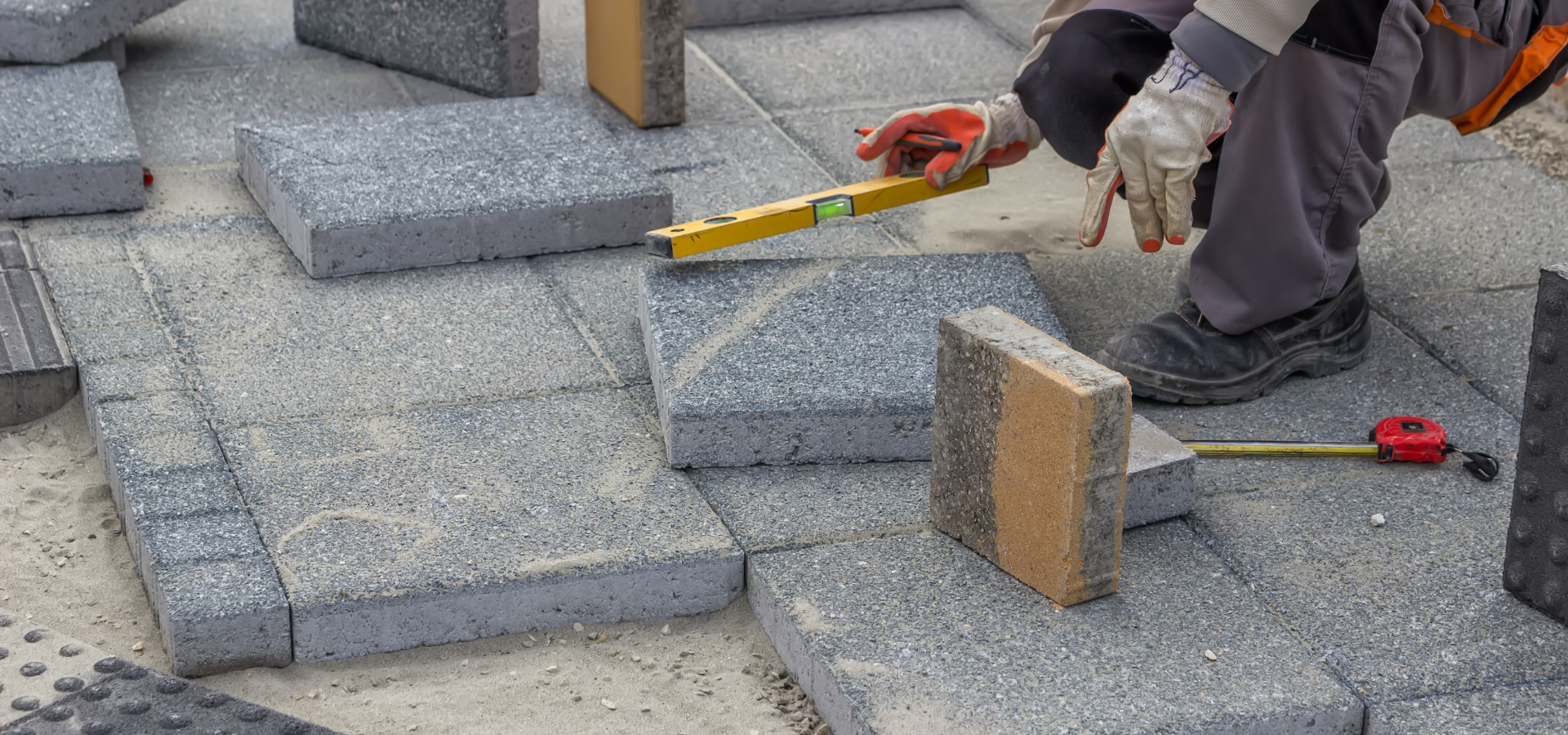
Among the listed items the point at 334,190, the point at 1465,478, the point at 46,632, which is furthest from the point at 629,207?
the point at 1465,478

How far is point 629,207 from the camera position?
3148mm

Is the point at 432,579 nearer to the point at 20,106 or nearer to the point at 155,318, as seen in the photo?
the point at 155,318

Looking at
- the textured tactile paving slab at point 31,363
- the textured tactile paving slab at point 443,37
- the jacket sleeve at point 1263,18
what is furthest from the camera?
the textured tactile paving slab at point 443,37

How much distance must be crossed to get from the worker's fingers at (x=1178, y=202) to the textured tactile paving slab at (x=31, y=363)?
1.88 meters

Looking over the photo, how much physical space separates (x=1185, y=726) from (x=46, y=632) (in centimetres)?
155

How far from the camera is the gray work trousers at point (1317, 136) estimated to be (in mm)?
2465

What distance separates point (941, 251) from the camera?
3.23m

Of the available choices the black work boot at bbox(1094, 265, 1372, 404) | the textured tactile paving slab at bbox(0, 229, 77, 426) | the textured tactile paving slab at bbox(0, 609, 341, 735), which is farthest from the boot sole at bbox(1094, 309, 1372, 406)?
the textured tactile paving slab at bbox(0, 229, 77, 426)

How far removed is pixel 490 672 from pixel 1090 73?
1.50 meters

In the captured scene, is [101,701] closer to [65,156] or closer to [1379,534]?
[65,156]

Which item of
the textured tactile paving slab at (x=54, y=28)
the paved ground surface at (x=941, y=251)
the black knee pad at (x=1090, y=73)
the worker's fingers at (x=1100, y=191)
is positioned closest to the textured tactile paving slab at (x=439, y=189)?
the paved ground surface at (x=941, y=251)

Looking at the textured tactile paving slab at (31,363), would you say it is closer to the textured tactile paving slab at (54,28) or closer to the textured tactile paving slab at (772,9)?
the textured tactile paving slab at (54,28)

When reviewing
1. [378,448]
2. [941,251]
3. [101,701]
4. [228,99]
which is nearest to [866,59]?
[941,251]

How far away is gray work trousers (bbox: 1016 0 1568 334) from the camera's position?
2.46 metres
